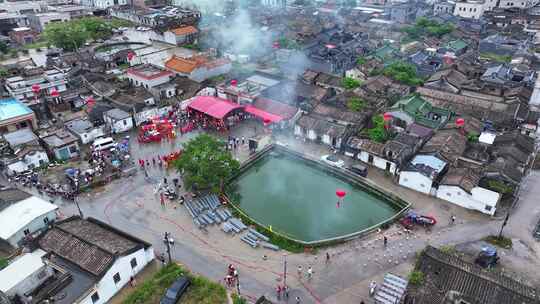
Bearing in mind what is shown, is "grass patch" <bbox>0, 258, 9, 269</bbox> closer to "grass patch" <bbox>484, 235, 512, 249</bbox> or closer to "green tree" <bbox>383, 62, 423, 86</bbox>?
"grass patch" <bbox>484, 235, 512, 249</bbox>

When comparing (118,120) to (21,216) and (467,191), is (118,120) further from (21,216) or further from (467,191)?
(467,191)

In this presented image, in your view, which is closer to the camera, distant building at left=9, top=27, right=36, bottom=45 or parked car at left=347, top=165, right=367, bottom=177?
parked car at left=347, top=165, right=367, bottom=177

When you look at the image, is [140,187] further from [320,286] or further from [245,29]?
[245,29]

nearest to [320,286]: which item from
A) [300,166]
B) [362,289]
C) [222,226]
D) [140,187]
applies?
[362,289]

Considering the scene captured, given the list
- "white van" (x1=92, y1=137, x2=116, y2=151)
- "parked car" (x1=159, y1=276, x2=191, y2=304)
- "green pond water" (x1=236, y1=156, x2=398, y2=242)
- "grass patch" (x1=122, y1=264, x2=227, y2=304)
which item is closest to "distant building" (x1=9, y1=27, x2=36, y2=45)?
"white van" (x1=92, y1=137, x2=116, y2=151)

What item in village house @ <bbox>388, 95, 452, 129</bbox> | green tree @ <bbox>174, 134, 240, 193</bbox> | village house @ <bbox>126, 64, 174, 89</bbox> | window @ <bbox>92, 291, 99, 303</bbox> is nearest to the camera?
window @ <bbox>92, 291, 99, 303</bbox>

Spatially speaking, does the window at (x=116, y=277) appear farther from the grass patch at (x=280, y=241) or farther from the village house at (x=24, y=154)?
the village house at (x=24, y=154)

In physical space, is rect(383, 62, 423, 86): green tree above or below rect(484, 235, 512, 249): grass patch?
above
